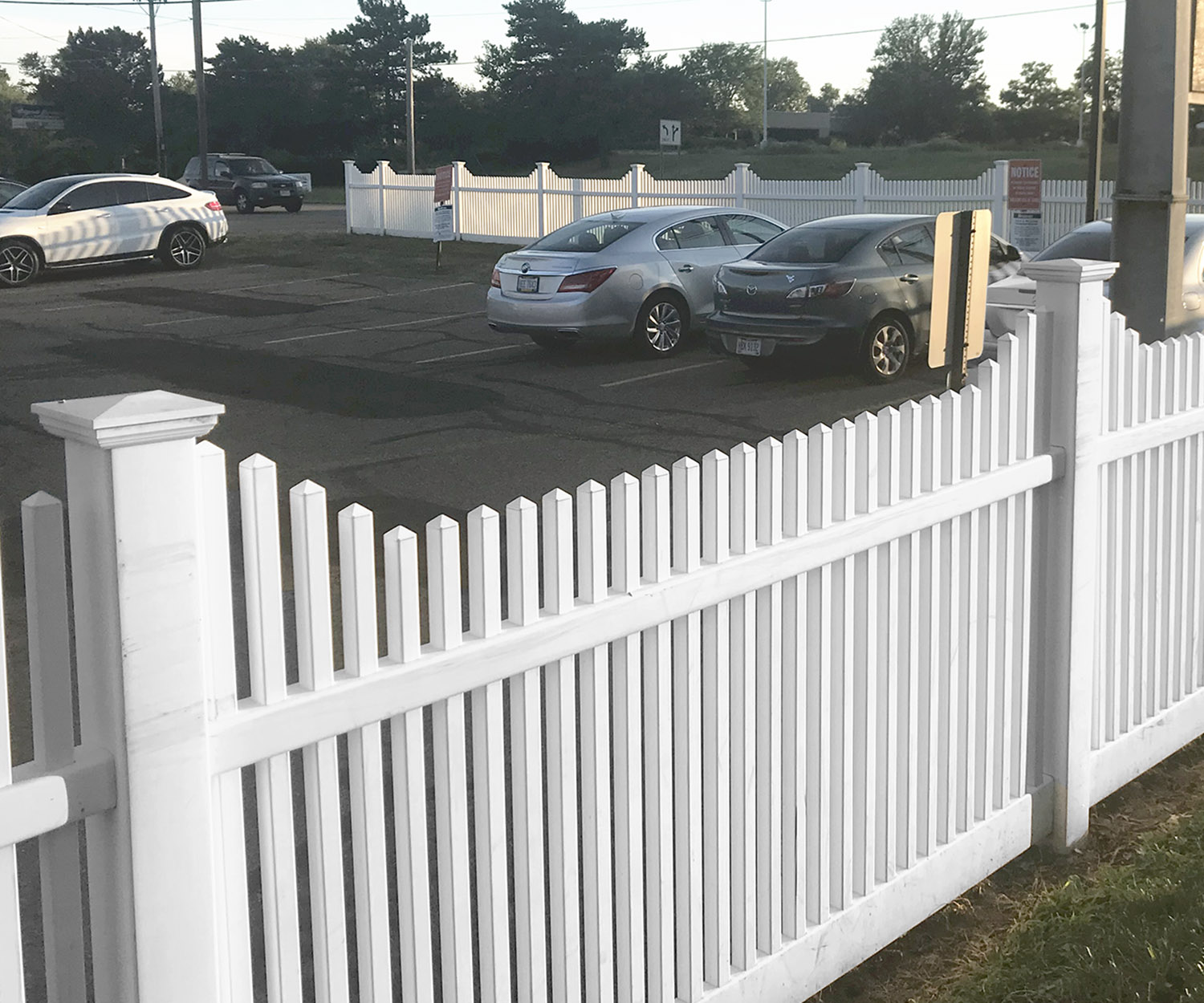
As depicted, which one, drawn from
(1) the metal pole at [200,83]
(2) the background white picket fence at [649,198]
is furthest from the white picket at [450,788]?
(1) the metal pole at [200,83]

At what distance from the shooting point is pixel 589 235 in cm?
1627

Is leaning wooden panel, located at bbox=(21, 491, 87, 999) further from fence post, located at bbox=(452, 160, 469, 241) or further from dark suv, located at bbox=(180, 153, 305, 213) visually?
dark suv, located at bbox=(180, 153, 305, 213)

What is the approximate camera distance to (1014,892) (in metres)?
4.52

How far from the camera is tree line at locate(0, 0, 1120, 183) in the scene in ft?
286

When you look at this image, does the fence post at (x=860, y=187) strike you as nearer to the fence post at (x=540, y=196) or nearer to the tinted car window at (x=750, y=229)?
the fence post at (x=540, y=196)

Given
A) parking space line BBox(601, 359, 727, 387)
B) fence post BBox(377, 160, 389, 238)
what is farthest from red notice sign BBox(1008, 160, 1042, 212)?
fence post BBox(377, 160, 389, 238)

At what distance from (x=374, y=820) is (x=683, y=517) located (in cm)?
94

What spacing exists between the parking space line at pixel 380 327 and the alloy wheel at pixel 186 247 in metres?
7.91

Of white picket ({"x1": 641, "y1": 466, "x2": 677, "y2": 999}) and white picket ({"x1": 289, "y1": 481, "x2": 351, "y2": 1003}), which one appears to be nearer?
white picket ({"x1": 289, "y1": 481, "x2": 351, "y2": 1003})

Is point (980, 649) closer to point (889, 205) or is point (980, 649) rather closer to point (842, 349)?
point (842, 349)

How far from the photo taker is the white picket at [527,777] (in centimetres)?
292

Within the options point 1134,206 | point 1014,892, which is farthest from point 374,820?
point 1134,206

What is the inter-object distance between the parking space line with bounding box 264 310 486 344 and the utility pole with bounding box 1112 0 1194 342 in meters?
12.8

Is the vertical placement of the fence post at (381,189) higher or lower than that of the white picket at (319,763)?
higher
